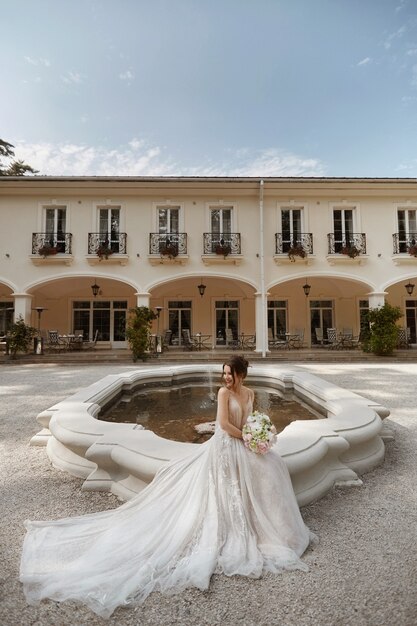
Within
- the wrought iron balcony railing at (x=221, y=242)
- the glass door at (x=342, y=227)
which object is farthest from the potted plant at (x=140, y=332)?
the glass door at (x=342, y=227)

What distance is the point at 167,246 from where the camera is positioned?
14352 millimetres

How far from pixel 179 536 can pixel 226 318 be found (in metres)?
15.1

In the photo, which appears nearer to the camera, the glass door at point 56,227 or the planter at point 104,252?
the planter at point 104,252

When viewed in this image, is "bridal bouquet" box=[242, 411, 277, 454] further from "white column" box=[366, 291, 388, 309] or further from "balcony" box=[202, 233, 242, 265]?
"white column" box=[366, 291, 388, 309]

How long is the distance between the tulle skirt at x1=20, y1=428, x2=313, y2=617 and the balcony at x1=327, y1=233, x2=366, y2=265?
13650 mm

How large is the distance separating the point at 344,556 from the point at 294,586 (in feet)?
1.47

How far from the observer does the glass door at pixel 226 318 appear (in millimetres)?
17078

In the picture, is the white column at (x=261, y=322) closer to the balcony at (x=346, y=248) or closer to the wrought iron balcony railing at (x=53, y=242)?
the balcony at (x=346, y=248)

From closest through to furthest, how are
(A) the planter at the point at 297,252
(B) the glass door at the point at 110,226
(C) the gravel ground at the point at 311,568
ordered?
1. (C) the gravel ground at the point at 311,568
2. (A) the planter at the point at 297,252
3. (B) the glass door at the point at 110,226

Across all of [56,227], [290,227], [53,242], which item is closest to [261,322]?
[290,227]

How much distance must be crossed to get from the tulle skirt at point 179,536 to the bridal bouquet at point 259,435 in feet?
0.32

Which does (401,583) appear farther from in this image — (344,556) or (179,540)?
(179,540)

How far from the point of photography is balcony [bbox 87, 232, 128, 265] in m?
14.4

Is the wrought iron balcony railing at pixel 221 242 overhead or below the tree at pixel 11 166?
below
